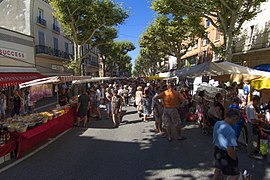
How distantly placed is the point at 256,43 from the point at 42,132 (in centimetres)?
1663

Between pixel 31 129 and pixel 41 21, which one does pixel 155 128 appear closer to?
pixel 31 129

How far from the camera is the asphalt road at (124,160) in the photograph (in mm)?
4078

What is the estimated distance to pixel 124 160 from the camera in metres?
4.76

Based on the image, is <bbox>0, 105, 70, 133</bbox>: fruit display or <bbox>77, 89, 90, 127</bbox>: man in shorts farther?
<bbox>77, 89, 90, 127</bbox>: man in shorts

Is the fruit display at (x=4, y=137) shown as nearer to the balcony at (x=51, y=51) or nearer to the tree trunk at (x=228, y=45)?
the tree trunk at (x=228, y=45)

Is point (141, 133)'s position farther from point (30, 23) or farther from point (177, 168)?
point (30, 23)

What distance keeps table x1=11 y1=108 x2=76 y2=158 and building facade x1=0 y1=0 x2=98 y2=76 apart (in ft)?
44.9

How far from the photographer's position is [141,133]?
7078mm

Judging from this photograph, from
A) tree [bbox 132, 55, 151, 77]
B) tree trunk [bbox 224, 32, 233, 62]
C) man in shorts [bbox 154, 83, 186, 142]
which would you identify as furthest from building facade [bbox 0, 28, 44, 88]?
tree [bbox 132, 55, 151, 77]

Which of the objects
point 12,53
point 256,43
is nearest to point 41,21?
point 12,53

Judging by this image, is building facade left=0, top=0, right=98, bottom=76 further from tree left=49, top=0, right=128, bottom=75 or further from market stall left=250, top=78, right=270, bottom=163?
market stall left=250, top=78, right=270, bottom=163

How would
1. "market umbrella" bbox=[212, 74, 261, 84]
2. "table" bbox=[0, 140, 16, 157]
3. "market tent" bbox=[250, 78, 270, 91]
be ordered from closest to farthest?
"table" bbox=[0, 140, 16, 157], "market tent" bbox=[250, 78, 270, 91], "market umbrella" bbox=[212, 74, 261, 84]

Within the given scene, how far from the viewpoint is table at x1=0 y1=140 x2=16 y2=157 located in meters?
4.61

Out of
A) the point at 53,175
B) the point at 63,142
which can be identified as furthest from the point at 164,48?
the point at 53,175
